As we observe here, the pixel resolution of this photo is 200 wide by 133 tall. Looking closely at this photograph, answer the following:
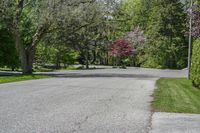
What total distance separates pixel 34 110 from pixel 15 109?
1.81 feet

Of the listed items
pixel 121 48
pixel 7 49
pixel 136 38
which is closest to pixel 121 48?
pixel 121 48

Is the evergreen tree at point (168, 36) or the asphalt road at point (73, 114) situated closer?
the asphalt road at point (73, 114)

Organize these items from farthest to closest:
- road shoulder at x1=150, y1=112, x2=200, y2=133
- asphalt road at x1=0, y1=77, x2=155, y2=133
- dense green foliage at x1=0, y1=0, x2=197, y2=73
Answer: dense green foliage at x1=0, y1=0, x2=197, y2=73
road shoulder at x1=150, y1=112, x2=200, y2=133
asphalt road at x1=0, y1=77, x2=155, y2=133

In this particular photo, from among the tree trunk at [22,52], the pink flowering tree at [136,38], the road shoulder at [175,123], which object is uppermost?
the pink flowering tree at [136,38]

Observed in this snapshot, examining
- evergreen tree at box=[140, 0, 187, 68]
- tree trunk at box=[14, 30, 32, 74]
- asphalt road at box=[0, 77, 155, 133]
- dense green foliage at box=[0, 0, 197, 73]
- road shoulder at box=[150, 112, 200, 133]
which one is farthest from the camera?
evergreen tree at box=[140, 0, 187, 68]

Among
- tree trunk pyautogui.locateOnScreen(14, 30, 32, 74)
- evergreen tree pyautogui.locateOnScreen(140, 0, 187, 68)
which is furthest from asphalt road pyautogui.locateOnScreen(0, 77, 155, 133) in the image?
evergreen tree pyautogui.locateOnScreen(140, 0, 187, 68)

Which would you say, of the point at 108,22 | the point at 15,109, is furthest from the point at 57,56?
the point at 15,109

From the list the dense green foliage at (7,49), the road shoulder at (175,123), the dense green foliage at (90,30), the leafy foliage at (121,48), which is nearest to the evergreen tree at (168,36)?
the dense green foliage at (90,30)

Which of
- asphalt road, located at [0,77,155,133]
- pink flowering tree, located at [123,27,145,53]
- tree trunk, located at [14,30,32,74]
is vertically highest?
pink flowering tree, located at [123,27,145,53]

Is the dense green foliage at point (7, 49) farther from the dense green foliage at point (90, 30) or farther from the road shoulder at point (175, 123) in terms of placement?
the road shoulder at point (175, 123)

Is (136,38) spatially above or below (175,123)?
above

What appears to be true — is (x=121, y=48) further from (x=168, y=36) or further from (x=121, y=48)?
(x=168, y=36)

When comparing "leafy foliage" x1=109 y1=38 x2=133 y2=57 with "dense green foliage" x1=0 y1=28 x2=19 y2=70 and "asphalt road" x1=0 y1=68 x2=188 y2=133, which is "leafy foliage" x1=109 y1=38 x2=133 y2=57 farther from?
"asphalt road" x1=0 y1=68 x2=188 y2=133

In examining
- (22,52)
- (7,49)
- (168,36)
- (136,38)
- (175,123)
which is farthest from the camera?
(136,38)
